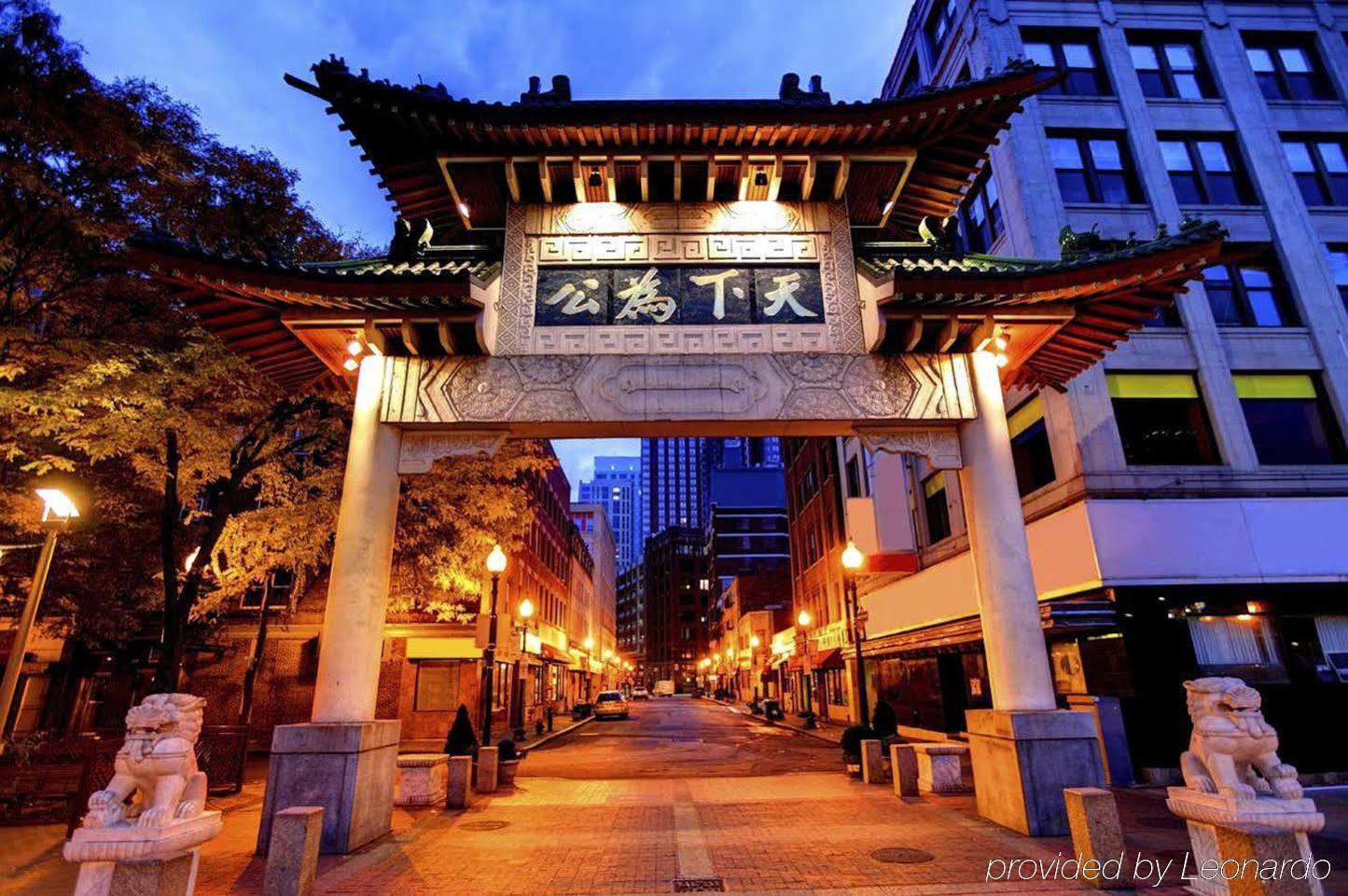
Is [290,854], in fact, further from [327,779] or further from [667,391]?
[667,391]

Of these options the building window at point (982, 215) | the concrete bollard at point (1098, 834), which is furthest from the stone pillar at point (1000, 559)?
the building window at point (982, 215)

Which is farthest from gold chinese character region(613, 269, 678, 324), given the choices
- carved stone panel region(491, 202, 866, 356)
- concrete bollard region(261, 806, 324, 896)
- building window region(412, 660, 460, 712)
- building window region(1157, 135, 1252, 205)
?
building window region(412, 660, 460, 712)

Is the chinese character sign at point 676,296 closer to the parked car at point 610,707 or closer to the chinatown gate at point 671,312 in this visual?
the chinatown gate at point 671,312

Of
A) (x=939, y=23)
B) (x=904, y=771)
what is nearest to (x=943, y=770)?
(x=904, y=771)

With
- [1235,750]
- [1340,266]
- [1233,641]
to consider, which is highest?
[1340,266]

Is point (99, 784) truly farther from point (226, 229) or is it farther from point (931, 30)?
point (931, 30)

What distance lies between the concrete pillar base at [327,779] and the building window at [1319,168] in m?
25.4

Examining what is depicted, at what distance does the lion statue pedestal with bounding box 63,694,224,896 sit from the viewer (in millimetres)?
5000

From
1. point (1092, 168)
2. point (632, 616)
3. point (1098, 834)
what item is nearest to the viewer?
point (1098, 834)

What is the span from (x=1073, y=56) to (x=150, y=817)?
26.0 metres

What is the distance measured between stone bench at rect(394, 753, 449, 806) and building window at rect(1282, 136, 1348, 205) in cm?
2540

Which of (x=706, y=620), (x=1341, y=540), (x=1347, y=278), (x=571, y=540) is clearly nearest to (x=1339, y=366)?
(x=1347, y=278)

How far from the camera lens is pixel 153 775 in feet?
17.5

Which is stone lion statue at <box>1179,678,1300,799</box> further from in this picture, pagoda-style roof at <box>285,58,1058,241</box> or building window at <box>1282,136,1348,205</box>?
building window at <box>1282,136,1348,205</box>
